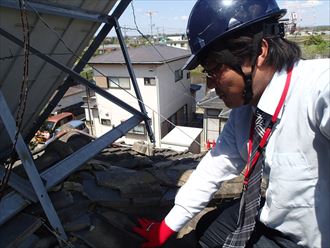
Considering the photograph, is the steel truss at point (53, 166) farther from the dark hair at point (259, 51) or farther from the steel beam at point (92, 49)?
the dark hair at point (259, 51)

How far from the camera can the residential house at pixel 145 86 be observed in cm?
1596

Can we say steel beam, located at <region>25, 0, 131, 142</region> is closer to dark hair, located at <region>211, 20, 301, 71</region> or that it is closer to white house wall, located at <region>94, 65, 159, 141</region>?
dark hair, located at <region>211, 20, 301, 71</region>

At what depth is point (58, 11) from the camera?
10.9 feet

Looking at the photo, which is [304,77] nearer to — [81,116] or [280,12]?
[280,12]

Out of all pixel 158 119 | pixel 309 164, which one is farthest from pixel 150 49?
pixel 309 164

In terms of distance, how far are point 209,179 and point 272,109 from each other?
814 millimetres

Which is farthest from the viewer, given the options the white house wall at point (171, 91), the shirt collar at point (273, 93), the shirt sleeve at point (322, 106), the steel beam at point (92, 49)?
the white house wall at point (171, 91)

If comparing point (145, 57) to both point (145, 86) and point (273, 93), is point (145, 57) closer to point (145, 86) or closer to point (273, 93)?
point (145, 86)

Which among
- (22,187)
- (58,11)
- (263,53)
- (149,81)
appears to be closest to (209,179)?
(263,53)

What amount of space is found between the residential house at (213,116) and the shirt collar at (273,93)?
42.4ft

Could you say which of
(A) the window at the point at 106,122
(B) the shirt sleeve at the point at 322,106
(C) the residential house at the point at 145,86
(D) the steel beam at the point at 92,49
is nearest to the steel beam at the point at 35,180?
(B) the shirt sleeve at the point at 322,106

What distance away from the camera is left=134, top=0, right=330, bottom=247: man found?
1.43 m

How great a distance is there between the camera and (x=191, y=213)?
2.17 metres

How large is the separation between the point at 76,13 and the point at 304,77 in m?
3.08
